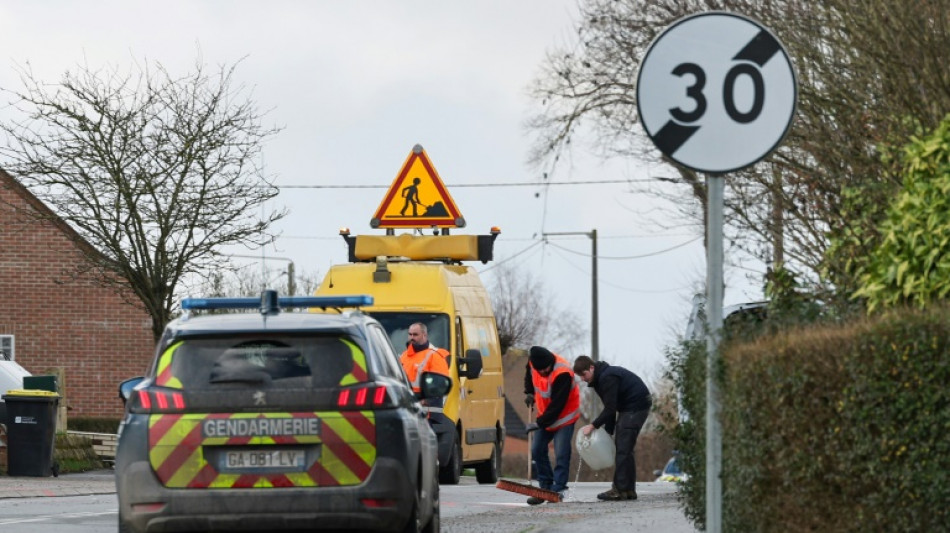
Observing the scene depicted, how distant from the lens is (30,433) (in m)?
25.8

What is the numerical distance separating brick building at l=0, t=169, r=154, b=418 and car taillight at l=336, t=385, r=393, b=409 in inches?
1144

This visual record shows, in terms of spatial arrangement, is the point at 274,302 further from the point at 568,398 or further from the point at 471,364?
the point at 471,364

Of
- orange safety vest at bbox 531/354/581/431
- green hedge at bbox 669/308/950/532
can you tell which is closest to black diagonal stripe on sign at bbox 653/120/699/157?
green hedge at bbox 669/308/950/532

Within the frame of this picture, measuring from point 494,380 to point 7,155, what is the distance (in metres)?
9.12

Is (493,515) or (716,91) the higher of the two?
(716,91)

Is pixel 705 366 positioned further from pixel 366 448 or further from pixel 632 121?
pixel 632 121

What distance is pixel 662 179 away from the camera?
28516 mm

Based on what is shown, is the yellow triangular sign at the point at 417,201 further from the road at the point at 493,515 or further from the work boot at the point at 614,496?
the work boot at the point at 614,496

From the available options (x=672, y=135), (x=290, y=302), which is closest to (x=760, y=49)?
(x=672, y=135)

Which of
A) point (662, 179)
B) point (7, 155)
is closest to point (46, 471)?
point (7, 155)

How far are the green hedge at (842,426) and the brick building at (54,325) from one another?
31.0m

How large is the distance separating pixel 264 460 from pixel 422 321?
10.4 meters

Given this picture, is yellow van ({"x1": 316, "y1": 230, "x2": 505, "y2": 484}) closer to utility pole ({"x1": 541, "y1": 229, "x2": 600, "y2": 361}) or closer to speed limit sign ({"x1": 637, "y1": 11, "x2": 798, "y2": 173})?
speed limit sign ({"x1": 637, "y1": 11, "x2": 798, "y2": 173})

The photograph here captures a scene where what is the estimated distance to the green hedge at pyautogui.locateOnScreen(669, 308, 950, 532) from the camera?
698cm
